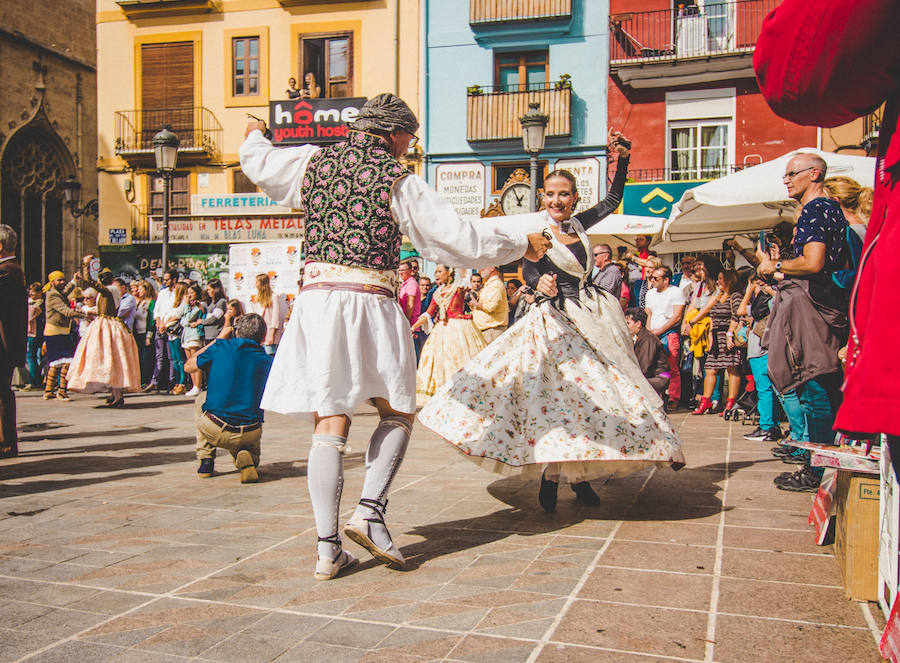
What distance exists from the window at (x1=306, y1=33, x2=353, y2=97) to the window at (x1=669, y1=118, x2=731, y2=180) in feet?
30.0

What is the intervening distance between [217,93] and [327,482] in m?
22.8

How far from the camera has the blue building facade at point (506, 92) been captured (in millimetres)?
21328

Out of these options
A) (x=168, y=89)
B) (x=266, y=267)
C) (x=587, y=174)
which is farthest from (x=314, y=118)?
(x=266, y=267)

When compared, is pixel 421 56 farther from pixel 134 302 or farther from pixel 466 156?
pixel 134 302

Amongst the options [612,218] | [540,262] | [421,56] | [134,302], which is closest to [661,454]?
[540,262]

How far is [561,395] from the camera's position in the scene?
13.8ft

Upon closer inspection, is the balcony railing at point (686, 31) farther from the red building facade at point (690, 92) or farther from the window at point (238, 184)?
the window at point (238, 184)

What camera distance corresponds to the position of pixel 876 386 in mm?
1526

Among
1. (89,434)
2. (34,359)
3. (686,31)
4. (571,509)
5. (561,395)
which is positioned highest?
(686,31)

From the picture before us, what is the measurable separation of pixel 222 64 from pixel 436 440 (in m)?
19.9

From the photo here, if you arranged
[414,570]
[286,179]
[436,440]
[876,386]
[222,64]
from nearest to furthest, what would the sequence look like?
[876,386]
[414,570]
[286,179]
[436,440]
[222,64]

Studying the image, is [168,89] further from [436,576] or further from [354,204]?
[436,576]

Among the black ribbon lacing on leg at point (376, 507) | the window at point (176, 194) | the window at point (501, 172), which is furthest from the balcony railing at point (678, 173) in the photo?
the black ribbon lacing on leg at point (376, 507)

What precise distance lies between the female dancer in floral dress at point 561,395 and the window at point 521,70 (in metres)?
18.4
